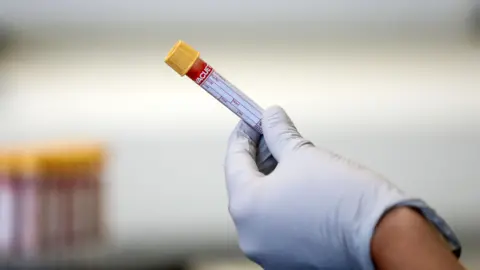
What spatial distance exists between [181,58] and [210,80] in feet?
0.15

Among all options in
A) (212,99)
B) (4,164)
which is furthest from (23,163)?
(212,99)

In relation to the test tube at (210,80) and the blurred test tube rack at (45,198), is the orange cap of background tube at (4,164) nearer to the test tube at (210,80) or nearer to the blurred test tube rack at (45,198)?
the blurred test tube rack at (45,198)

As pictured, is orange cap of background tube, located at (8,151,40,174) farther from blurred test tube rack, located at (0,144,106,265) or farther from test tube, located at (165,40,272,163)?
test tube, located at (165,40,272,163)

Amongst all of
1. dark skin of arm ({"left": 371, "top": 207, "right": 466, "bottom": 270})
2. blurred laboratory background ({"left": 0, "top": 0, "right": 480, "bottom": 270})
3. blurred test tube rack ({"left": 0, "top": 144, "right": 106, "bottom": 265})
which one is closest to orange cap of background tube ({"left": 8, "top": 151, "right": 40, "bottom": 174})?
blurred test tube rack ({"left": 0, "top": 144, "right": 106, "bottom": 265})

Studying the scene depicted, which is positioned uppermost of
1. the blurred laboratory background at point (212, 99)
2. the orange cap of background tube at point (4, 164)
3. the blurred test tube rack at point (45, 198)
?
the blurred laboratory background at point (212, 99)

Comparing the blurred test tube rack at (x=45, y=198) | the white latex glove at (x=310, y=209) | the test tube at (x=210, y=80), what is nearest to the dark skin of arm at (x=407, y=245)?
the white latex glove at (x=310, y=209)

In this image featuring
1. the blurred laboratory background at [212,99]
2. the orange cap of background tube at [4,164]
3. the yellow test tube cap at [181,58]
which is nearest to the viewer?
the yellow test tube cap at [181,58]

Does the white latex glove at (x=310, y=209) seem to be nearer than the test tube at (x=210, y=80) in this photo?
Yes

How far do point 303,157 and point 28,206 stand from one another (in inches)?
35.5

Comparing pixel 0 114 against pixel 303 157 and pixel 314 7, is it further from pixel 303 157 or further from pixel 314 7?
pixel 303 157

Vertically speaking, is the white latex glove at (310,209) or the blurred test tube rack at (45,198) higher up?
the white latex glove at (310,209)

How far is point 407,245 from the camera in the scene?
0.63 metres

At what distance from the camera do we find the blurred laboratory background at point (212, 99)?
170 centimetres

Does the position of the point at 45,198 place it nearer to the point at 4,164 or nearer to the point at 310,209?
the point at 4,164
